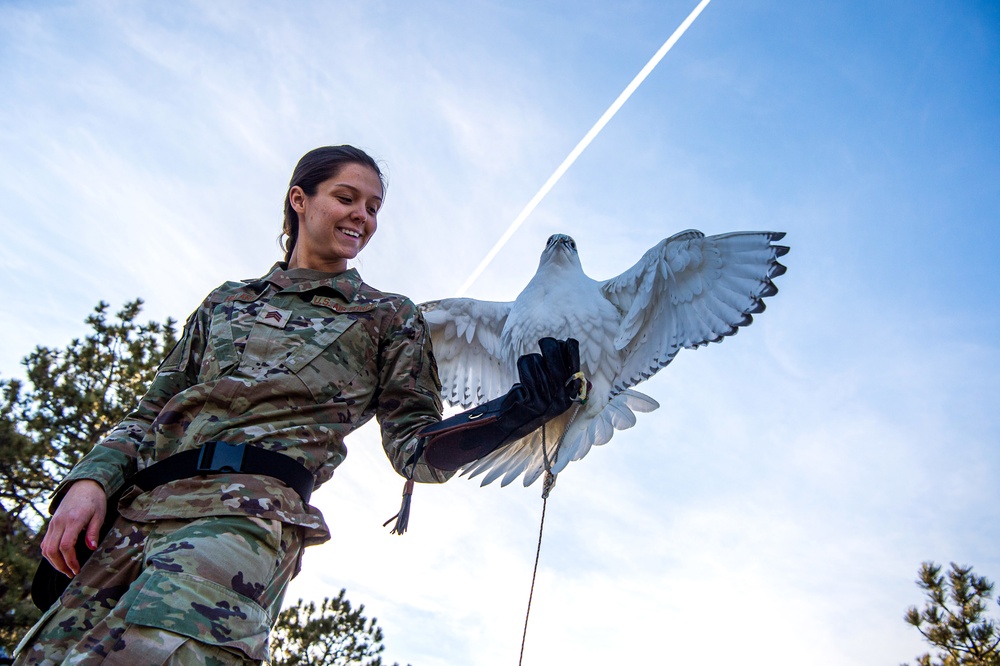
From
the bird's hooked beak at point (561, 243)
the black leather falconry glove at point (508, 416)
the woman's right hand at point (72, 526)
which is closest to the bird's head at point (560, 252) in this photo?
the bird's hooked beak at point (561, 243)

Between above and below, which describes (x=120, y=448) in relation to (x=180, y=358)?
below

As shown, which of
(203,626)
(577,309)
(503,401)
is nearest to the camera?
(203,626)

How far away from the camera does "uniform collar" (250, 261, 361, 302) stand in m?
2.25

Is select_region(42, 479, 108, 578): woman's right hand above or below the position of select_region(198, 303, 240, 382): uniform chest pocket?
below

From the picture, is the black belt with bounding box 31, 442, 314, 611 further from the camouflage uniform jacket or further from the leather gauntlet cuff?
the leather gauntlet cuff

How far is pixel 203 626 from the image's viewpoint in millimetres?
1521

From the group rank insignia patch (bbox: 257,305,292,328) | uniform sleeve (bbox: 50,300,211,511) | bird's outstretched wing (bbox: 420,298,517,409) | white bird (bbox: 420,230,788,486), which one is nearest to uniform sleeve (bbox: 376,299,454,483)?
rank insignia patch (bbox: 257,305,292,328)

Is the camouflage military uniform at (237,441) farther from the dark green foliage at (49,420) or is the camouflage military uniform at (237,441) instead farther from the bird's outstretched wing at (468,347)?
the dark green foliage at (49,420)

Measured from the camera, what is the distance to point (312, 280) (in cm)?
230

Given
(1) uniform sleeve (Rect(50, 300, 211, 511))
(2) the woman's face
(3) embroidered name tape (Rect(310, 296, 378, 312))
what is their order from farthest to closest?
(2) the woman's face
(3) embroidered name tape (Rect(310, 296, 378, 312))
(1) uniform sleeve (Rect(50, 300, 211, 511))

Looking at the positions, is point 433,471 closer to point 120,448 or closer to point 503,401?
point 503,401

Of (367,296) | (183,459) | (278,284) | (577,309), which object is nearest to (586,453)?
Result: (577,309)

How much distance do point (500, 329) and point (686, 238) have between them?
3.61ft

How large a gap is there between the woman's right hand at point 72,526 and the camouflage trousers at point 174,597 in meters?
0.04
